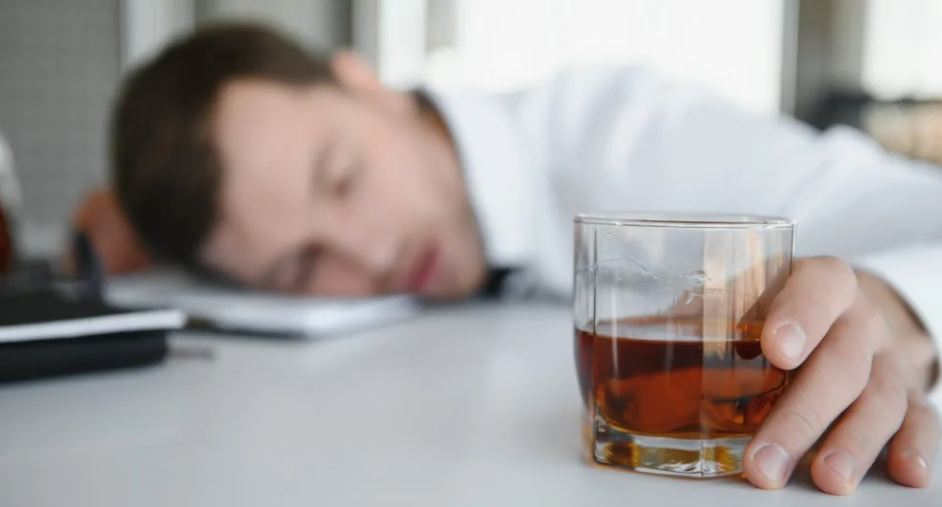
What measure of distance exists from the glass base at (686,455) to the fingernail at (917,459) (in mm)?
72

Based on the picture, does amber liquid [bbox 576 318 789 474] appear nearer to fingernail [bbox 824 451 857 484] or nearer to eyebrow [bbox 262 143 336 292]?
fingernail [bbox 824 451 857 484]

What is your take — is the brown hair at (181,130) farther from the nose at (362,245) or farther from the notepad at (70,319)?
the notepad at (70,319)

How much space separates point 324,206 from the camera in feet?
3.29

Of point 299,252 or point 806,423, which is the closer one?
point 806,423

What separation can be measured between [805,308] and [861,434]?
0.21ft

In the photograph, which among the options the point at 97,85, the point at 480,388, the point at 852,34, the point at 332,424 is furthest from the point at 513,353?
the point at 852,34

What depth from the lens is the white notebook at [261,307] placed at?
2.68 ft

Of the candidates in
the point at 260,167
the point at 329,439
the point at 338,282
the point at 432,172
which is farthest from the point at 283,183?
the point at 329,439

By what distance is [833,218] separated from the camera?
2.77 feet

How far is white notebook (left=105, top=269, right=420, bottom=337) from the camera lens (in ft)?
2.68

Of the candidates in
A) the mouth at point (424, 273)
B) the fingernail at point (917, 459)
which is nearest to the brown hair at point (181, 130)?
the mouth at point (424, 273)

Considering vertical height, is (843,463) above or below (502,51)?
below

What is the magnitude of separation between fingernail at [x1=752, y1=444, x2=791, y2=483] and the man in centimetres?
49

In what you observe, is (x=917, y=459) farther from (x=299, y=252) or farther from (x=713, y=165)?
(x=299, y=252)
